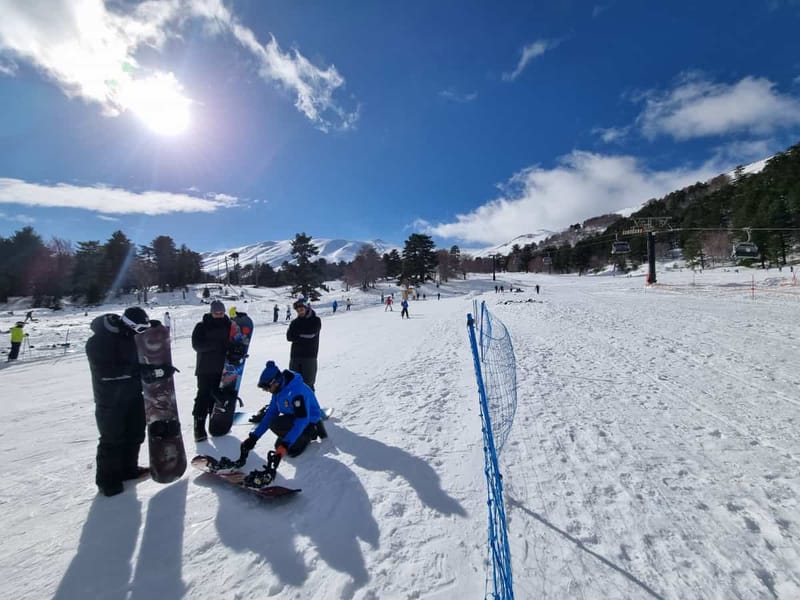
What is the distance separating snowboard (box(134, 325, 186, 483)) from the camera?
148 inches

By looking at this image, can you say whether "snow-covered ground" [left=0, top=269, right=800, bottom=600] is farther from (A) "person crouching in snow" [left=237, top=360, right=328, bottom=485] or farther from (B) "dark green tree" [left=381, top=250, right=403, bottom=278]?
(B) "dark green tree" [left=381, top=250, right=403, bottom=278]

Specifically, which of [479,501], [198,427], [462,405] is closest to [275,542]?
[479,501]

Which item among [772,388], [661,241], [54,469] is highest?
[661,241]

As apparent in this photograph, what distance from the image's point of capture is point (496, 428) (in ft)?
16.3

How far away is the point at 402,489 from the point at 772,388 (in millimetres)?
7723

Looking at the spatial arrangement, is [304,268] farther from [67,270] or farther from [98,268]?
[67,270]

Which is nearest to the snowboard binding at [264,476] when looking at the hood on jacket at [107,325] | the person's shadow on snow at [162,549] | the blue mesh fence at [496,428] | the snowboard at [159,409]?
the person's shadow on snow at [162,549]

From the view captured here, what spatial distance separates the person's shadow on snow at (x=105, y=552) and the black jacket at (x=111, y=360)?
1059 millimetres

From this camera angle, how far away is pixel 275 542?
2975mm

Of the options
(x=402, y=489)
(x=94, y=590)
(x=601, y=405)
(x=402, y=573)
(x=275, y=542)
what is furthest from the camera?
(x=601, y=405)

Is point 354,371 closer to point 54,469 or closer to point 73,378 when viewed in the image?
point 54,469

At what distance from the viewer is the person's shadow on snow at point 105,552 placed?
2.54 meters

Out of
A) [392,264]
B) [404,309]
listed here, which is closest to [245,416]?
[404,309]

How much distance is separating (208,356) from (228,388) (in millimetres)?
609
